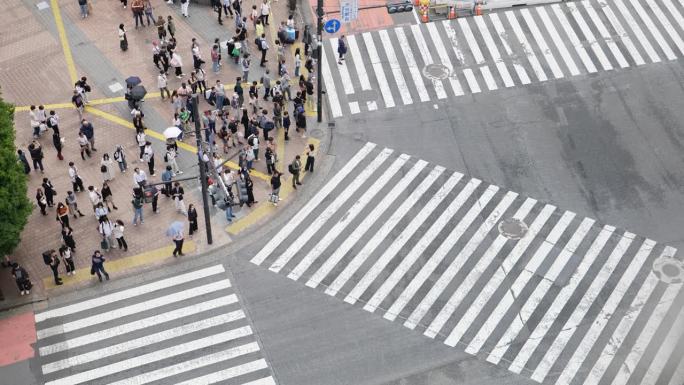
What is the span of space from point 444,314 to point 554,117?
12962 millimetres

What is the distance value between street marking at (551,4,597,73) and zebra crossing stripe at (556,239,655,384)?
11529 millimetres

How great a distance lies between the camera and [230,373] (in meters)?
34.6

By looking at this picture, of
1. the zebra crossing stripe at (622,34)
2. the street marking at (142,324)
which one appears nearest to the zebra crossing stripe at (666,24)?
the zebra crossing stripe at (622,34)

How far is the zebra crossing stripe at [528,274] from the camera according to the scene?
116ft

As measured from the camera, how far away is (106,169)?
41125mm

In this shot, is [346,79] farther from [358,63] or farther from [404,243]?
[404,243]

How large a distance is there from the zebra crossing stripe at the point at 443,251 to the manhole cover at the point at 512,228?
1145 mm

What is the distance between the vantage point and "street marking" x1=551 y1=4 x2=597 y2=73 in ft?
157

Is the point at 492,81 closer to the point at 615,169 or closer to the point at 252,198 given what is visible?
the point at 615,169

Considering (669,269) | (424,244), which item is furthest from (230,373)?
(669,269)

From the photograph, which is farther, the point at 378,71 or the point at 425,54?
the point at 425,54

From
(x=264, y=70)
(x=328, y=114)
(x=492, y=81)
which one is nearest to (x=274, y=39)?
(x=264, y=70)

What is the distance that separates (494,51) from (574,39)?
419 cm

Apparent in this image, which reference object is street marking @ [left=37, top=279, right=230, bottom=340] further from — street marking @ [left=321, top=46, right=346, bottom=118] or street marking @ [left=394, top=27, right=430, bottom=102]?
street marking @ [left=394, top=27, right=430, bottom=102]
